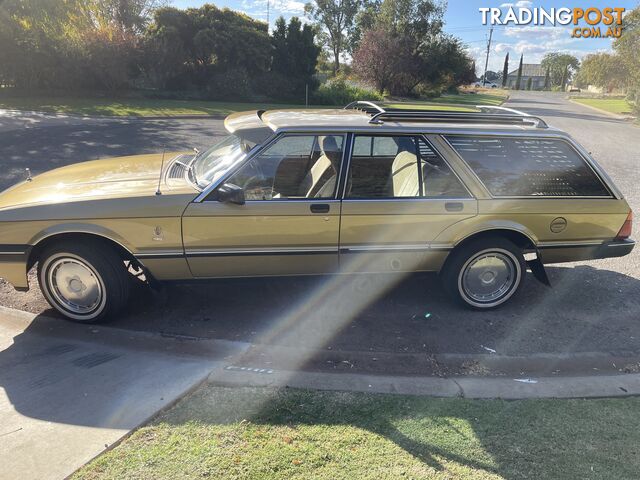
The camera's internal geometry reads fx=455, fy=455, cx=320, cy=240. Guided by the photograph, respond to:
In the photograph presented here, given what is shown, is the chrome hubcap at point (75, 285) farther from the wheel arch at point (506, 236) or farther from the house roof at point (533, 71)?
the house roof at point (533, 71)

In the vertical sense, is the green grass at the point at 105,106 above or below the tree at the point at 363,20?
below

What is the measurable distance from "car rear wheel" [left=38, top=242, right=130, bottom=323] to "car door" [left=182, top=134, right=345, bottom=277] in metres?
0.60

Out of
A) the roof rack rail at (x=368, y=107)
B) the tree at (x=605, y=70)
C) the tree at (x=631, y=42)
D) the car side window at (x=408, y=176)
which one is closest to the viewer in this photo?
the car side window at (x=408, y=176)

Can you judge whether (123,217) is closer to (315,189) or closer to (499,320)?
(315,189)

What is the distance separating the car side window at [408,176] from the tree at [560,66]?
382ft

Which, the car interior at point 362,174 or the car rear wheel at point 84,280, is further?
the car interior at point 362,174

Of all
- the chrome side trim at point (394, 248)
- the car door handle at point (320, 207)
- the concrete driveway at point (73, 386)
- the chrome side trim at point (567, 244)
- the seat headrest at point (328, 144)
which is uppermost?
the seat headrest at point (328, 144)

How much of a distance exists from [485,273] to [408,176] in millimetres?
1131

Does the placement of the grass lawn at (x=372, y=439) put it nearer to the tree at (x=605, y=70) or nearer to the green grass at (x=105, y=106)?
the green grass at (x=105, y=106)

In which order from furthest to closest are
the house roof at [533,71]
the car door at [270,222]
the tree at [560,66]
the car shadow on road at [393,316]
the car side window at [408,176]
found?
the house roof at [533,71] < the tree at [560,66] < the car side window at [408,176] < the car shadow on road at [393,316] < the car door at [270,222]

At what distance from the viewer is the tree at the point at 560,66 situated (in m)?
105

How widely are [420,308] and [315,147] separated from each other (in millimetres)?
1762

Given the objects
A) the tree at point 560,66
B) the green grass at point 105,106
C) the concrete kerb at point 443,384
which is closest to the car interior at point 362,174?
the concrete kerb at point 443,384

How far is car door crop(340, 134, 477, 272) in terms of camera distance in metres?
3.75
